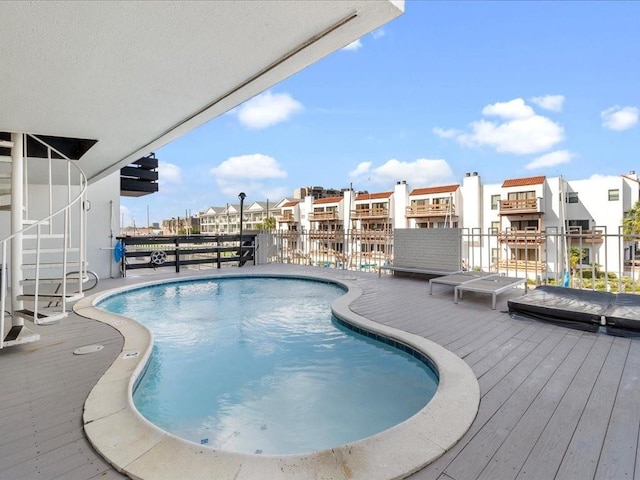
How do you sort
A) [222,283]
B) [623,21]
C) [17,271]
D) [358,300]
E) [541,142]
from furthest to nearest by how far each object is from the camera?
[541,142]
[623,21]
[222,283]
[358,300]
[17,271]

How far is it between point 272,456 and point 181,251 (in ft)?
28.2

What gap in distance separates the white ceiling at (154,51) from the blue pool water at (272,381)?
248cm

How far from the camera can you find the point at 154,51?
6.81 ft

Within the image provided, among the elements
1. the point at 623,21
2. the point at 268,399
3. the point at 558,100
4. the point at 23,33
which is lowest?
the point at 268,399

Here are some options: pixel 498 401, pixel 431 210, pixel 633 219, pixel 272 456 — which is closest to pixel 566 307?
pixel 498 401

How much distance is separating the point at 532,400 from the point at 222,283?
23.5ft

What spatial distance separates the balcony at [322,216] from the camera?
33000mm

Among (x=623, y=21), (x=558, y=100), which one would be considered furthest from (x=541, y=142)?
(x=623, y=21)

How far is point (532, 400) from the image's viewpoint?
2.28 m

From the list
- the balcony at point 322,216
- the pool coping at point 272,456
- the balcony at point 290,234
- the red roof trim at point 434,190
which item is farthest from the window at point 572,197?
the pool coping at point 272,456

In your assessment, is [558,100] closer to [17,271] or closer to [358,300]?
[358,300]

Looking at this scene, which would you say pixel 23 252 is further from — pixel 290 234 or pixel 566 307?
pixel 290 234

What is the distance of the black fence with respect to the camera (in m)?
8.59

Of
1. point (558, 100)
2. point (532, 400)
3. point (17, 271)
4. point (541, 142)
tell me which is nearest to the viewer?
point (532, 400)
